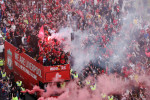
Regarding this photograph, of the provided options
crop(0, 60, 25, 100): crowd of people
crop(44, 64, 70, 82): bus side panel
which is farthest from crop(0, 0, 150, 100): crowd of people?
crop(0, 60, 25, 100): crowd of people

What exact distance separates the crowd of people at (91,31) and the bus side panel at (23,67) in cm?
24

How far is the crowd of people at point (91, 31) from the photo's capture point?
9219 millimetres

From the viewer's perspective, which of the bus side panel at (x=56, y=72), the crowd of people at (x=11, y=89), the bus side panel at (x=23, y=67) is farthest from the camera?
the crowd of people at (x=11, y=89)

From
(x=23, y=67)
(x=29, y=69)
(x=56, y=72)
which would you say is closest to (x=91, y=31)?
(x=23, y=67)

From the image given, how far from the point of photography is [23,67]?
898 centimetres

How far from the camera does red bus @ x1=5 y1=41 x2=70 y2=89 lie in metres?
7.60

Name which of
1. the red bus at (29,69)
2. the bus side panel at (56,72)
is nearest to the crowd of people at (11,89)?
the red bus at (29,69)

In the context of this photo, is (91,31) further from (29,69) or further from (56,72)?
(56,72)

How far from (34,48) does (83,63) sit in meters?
2.74

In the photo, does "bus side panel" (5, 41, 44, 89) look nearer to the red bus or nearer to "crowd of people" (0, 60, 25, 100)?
the red bus

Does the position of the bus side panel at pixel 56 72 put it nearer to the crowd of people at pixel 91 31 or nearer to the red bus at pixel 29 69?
the red bus at pixel 29 69

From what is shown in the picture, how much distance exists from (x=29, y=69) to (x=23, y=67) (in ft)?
1.77

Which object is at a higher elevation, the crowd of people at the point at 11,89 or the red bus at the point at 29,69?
the red bus at the point at 29,69

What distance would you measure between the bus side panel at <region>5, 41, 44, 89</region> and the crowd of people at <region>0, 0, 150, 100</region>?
0.24 meters
